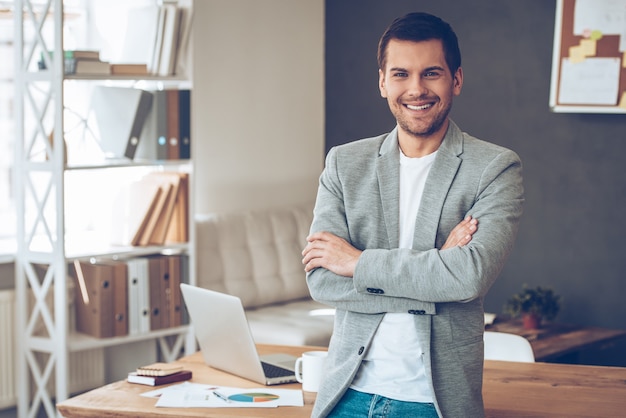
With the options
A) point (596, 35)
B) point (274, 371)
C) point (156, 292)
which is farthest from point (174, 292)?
point (596, 35)

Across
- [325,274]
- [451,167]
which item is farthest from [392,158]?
[325,274]

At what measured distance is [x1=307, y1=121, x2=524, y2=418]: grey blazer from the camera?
1868 mm

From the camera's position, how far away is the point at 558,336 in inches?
163

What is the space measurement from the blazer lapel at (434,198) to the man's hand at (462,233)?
34mm

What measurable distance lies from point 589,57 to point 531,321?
134 centimetres

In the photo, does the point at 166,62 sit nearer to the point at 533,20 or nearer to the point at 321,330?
the point at 321,330

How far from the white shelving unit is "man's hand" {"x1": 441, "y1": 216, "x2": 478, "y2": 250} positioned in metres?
2.29

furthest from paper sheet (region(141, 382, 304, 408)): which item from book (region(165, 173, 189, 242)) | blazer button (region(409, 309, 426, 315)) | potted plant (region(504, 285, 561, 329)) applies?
potted plant (region(504, 285, 561, 329))

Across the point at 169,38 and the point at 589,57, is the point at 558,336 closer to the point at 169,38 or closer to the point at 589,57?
the point at 589,57

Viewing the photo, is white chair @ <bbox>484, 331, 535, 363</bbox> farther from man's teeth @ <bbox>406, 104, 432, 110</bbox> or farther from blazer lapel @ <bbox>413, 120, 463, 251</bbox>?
man's teeth @ <bbox>406, 104, 432, 110</bbox>

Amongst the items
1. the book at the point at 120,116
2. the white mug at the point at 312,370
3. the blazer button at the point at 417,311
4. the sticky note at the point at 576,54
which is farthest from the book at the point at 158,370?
the sticky note at the point at 576,54

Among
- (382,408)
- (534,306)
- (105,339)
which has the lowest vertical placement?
(105,339)

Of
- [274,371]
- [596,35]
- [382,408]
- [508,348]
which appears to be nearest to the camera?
[382,408]

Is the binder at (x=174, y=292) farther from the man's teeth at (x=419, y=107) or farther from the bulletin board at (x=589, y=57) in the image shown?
the man's teeth at (x=419, y=107)
